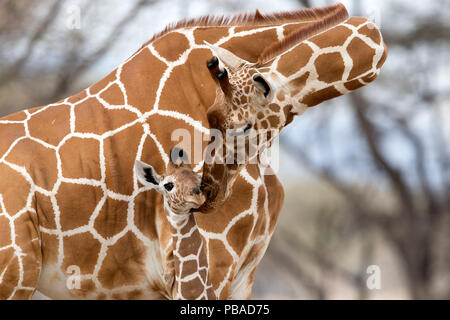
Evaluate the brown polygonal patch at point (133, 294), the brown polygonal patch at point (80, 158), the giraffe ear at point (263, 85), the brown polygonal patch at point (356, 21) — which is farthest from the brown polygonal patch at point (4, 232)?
the brown polygonal patch at point (356, 21)

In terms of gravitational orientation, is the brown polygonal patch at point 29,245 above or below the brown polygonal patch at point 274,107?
below

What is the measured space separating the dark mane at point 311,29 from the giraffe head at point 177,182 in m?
0.53

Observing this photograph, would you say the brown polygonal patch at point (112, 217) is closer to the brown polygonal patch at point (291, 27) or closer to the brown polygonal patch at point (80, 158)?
the brown polygonal patch at point (80, 158)

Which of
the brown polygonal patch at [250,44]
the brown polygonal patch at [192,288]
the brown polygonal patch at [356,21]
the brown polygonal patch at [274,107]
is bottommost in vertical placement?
the brown polygonal patch at [192,288]

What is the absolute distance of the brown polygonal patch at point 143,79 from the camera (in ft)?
10.0

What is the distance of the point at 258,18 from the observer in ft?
10.3

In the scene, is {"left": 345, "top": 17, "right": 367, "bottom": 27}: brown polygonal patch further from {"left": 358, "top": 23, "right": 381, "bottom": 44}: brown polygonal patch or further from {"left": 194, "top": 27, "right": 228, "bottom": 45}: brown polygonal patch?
{"left": 194, "top": 27, "right": 228, "bottom": 45}: brown polygonal patch

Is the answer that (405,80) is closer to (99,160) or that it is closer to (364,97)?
(364,97)

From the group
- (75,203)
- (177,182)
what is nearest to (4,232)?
(75,203)

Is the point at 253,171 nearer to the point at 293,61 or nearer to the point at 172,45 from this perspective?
the point at 293,61

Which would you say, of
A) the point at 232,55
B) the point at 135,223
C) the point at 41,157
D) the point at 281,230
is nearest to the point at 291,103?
the point at 232,55

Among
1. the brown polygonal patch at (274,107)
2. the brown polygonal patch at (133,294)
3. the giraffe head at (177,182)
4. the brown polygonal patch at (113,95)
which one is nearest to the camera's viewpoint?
the giraffe head at (177,182)

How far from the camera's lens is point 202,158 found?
2.94m

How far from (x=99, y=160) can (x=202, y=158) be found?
432 millimetres
